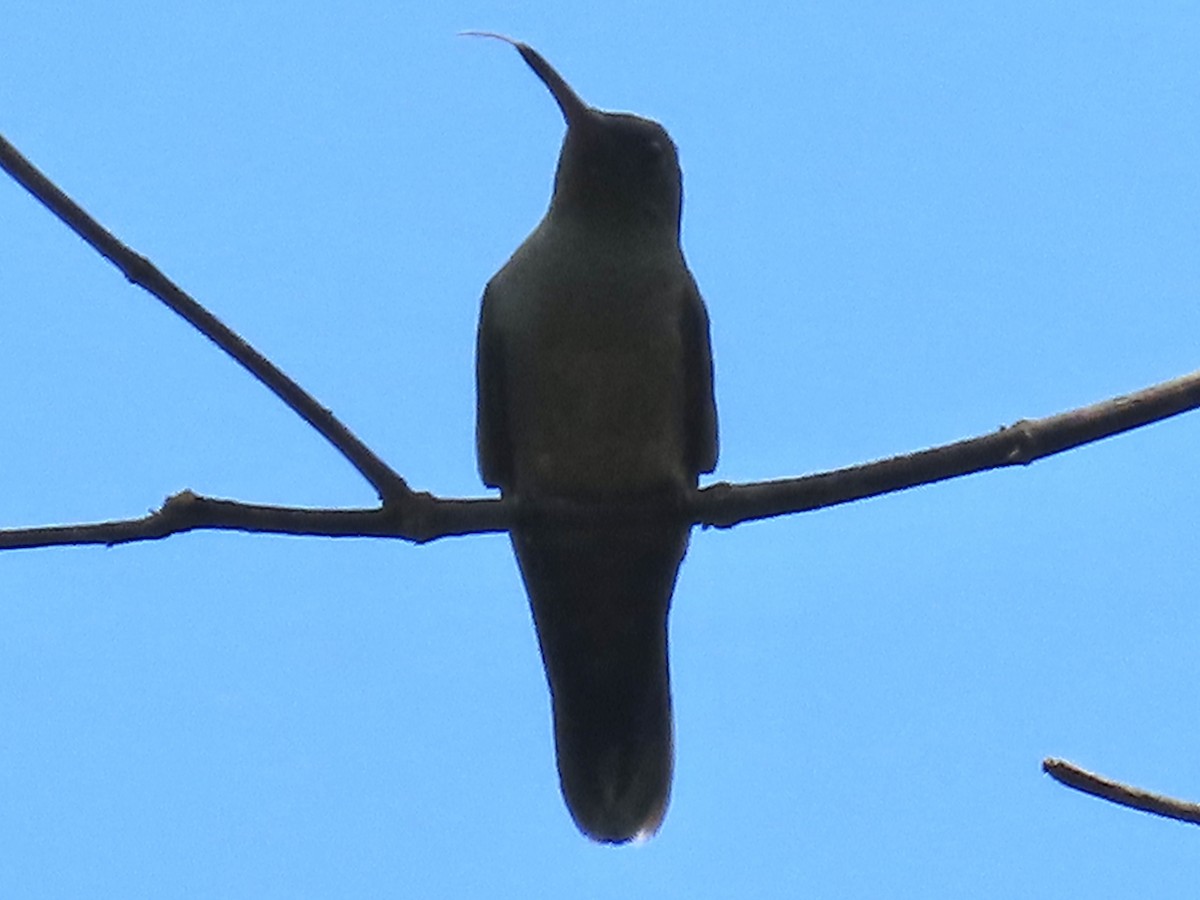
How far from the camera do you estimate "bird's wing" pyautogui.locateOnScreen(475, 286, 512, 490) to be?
492cm

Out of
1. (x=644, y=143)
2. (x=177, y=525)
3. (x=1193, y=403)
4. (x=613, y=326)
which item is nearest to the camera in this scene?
(x=1193, y=403)

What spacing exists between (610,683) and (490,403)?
88 centimetres

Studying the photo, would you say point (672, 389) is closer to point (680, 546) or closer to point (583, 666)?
point (680, 546)

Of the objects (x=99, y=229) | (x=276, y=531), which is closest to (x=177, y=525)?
(x=276, y=531)

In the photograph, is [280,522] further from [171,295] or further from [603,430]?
[603,430]

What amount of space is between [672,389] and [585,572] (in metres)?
0.55

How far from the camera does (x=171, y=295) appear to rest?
328cm

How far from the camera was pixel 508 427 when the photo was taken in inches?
193

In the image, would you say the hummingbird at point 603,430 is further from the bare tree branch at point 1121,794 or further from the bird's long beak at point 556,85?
the bare tree branch at point 1121,794

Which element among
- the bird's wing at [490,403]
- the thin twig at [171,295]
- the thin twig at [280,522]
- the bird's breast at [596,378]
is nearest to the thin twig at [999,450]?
the thin twig at [280,522]

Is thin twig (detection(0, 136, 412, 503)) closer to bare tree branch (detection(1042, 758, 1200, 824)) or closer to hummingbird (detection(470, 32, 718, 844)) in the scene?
hummingbird (detection(470, 32, 718, 844))

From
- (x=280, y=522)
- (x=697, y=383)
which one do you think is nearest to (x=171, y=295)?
(x=280, y=522)

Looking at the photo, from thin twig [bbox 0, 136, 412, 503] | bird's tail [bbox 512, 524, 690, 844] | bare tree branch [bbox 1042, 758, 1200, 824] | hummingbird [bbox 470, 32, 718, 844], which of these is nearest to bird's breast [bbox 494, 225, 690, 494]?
hummingbird [bbox 470, 32, 718, 844]

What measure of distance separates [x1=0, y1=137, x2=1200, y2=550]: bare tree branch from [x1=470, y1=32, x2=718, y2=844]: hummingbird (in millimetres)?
842
